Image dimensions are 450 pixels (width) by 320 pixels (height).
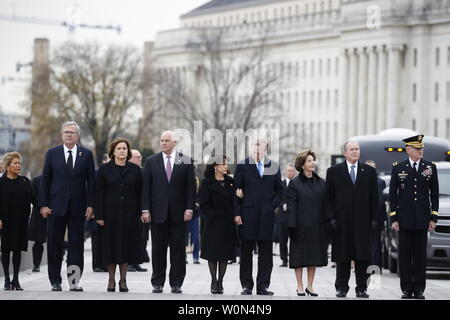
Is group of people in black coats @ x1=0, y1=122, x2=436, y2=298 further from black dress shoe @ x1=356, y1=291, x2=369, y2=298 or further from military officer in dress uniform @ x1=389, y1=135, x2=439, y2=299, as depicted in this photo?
military officer in dress uniform @ x1=389, y1=135, x2=439, y2=299

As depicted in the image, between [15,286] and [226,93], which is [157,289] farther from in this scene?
[226,93]

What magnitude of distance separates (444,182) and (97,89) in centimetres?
9920

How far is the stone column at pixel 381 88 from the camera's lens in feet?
466

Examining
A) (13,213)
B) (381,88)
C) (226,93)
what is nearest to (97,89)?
(226,93)

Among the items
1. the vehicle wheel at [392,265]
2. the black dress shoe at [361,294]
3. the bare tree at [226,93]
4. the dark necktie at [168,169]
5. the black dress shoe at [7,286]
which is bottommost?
the vehicle wheel at [392,265]

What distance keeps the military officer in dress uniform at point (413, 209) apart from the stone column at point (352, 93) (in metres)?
120

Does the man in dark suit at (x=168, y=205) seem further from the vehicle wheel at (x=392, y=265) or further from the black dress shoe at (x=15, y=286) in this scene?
the vehicle wheel at (x=392, y=265)

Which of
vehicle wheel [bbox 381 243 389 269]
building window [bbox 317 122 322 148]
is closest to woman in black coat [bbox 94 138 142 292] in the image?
vehicle wheel [bbox 381 243 389 269]

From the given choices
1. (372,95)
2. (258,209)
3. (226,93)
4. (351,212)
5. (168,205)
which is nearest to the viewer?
(168,205)

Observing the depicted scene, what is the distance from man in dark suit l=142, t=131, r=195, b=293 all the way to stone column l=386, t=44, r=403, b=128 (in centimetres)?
11547

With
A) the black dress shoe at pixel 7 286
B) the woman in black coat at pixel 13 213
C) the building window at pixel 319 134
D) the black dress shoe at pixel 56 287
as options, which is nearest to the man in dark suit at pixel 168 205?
the black dress shoe at pixel 56 287

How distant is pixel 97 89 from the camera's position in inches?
5212

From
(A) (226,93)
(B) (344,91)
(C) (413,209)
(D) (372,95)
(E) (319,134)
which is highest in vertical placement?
(B) (344,91)
